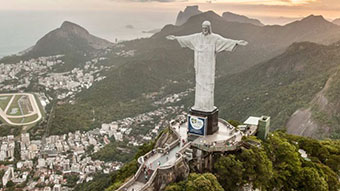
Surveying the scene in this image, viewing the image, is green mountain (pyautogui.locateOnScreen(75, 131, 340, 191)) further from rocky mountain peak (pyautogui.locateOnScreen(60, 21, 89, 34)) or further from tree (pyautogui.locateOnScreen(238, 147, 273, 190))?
rocky mountain peak (pyautogui.locateOnScreen(60, 21, 89, 34))

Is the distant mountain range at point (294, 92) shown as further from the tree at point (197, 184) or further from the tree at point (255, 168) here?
the tree at point (197, 184)

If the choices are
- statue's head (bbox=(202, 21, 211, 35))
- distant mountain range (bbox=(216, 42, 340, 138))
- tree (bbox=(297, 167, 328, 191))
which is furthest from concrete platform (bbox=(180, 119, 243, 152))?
distant mountain range (bbox=(216, 42, 340, 138))

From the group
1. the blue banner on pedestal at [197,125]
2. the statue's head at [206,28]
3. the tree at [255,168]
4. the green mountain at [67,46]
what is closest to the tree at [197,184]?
the tree at [255,168]

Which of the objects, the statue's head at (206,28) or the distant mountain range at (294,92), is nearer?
the statue's head at (206,28)

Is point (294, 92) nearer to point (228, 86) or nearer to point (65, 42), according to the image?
point (228, 86)

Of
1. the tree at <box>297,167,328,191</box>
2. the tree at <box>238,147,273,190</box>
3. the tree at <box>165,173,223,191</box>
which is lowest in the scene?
the tree at <box>297,167,328,191</box>

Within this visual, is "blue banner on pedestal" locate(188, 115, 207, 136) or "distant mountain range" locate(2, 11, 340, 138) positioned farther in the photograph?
"distant mountain range" locate(2, 11, 340, 138)

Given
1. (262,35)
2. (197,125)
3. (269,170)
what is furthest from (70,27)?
(269,170)
